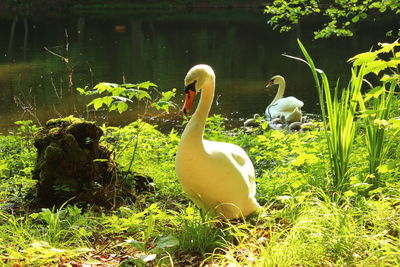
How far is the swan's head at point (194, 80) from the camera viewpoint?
12.1 feet

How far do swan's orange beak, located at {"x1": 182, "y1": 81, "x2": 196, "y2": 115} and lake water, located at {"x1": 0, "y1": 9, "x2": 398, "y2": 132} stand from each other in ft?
4.96

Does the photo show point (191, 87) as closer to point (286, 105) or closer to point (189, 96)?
point (189, 96)

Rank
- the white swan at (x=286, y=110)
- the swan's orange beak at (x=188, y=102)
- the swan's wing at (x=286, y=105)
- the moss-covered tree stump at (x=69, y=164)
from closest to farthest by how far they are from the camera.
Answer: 1. the swan's orange beak at (x=188, y=102)
2. the moss-covered tree stump at (x=69, y=164)
3. the white swan at (x=286, y=110)
4. the swan's wing at (x=286, y=105)

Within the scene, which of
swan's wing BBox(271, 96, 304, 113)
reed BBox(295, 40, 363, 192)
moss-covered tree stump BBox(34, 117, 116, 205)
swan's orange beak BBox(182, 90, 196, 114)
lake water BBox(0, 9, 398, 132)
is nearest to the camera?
swan's orange beak BBox(182, 90, 196, 114)

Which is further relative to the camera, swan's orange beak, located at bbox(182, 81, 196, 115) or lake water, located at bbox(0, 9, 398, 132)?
lake water, located at bbox(0, 9, 398, 132)

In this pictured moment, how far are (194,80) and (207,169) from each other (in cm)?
67

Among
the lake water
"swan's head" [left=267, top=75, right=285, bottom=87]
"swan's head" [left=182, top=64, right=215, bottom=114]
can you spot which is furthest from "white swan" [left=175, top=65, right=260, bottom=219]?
"swan's head" [left=267, top=75, right=285, bottom=87]

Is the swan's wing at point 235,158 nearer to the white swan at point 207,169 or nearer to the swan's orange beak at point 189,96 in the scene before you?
the white swan at point 207,169

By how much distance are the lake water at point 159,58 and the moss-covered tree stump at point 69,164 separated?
0.57 m

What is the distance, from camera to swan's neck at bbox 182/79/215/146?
354 cm

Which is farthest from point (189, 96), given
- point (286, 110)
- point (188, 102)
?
point (286, 110)

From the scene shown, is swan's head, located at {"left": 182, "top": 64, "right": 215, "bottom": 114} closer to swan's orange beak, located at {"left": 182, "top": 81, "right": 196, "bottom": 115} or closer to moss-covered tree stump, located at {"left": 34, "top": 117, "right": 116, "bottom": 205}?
swan's orange beak, located at {"left": 182, "top": 81, "right": 196, "bottom": 115}

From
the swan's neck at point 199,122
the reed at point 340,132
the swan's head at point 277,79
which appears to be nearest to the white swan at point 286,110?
the swan's head at point 277,79

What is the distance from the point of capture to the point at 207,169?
11.6 ft
